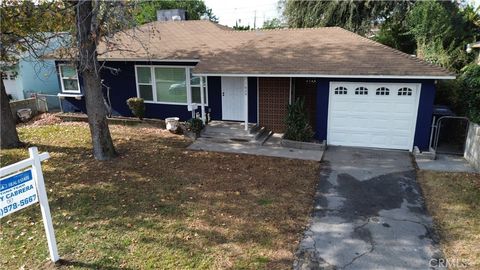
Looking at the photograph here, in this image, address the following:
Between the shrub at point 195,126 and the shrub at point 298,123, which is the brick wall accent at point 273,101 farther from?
the shrub at point 195,126

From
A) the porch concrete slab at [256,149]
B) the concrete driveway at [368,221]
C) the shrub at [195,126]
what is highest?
the shrub at [195,126]

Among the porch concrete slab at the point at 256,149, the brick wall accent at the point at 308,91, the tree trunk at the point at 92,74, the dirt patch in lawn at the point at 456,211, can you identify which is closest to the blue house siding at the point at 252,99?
the brick wall accent at the point at 308,91

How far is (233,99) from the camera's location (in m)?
13.4

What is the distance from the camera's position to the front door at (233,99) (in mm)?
13211

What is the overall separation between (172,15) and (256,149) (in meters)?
10.8

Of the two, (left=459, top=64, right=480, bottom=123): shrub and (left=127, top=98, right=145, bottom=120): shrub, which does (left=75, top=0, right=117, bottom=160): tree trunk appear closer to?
(left=127, top=98, right=145, bottom=120): shrub

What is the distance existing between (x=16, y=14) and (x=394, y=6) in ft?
72.0

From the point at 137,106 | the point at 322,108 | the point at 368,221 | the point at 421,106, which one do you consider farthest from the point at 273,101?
the point at 368,221

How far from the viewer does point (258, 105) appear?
42.8ft

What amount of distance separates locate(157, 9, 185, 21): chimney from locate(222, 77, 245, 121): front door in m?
6.73

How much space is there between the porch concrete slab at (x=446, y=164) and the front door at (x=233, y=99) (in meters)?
6.34

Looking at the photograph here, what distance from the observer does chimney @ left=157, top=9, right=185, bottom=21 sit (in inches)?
713

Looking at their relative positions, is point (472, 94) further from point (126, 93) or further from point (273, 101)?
point (126, 93)

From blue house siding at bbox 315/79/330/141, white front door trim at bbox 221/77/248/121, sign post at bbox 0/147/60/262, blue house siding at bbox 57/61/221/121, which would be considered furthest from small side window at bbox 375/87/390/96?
sign post at bbox 0/147/60/262
